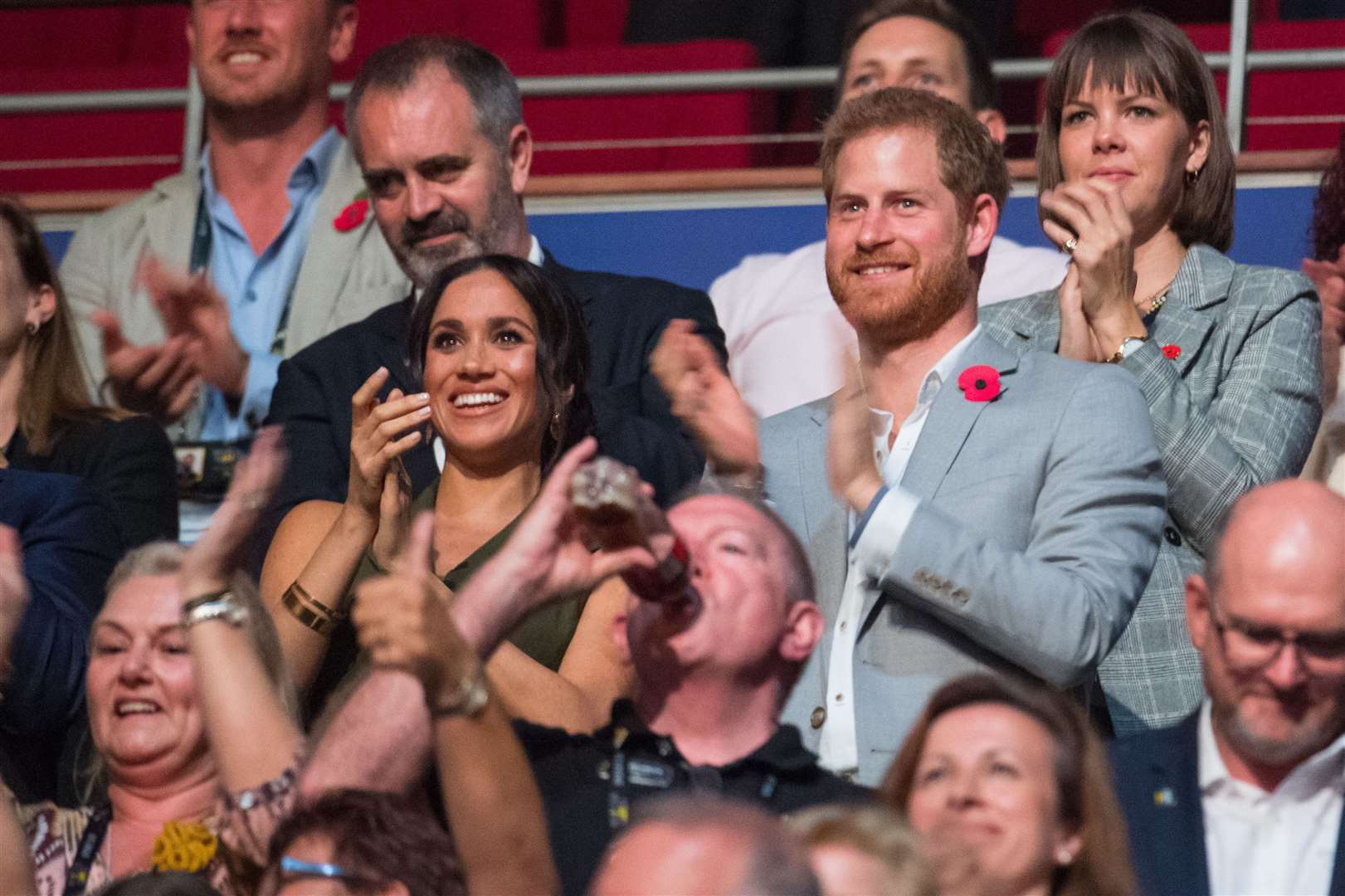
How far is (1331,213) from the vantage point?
13.4ft

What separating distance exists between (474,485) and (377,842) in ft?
3.38

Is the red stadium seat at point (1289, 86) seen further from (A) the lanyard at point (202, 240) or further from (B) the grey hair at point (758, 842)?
(B) the grey hair at point (758, 842)

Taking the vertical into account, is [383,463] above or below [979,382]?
below

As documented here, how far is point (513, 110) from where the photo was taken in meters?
4.55

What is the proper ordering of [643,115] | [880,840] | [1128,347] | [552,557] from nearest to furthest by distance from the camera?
[880,840] → [552,557] → [1128,347] → [643,115]

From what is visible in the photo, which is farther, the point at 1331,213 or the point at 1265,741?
the point at 1331,213

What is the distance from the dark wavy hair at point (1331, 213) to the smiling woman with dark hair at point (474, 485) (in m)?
1.29

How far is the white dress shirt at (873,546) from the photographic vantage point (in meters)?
3.11

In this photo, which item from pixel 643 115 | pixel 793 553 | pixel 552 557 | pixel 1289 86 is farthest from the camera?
pixel 643 115

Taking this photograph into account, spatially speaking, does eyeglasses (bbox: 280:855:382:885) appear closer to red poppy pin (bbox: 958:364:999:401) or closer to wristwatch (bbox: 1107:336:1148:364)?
red poppy pin (bbox: 958:364:999:401)

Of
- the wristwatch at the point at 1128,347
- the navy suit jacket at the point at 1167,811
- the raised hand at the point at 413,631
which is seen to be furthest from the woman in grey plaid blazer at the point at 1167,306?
the raised hand at the point at 413,631

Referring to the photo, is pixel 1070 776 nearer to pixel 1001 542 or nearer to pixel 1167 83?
pixel 1001 542

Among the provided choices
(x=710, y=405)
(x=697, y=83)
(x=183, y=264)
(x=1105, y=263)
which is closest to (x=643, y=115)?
(x=697, y=83)

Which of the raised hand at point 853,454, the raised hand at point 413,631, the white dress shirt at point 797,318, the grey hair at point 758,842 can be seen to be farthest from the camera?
the white dress shirt at point 797,318
